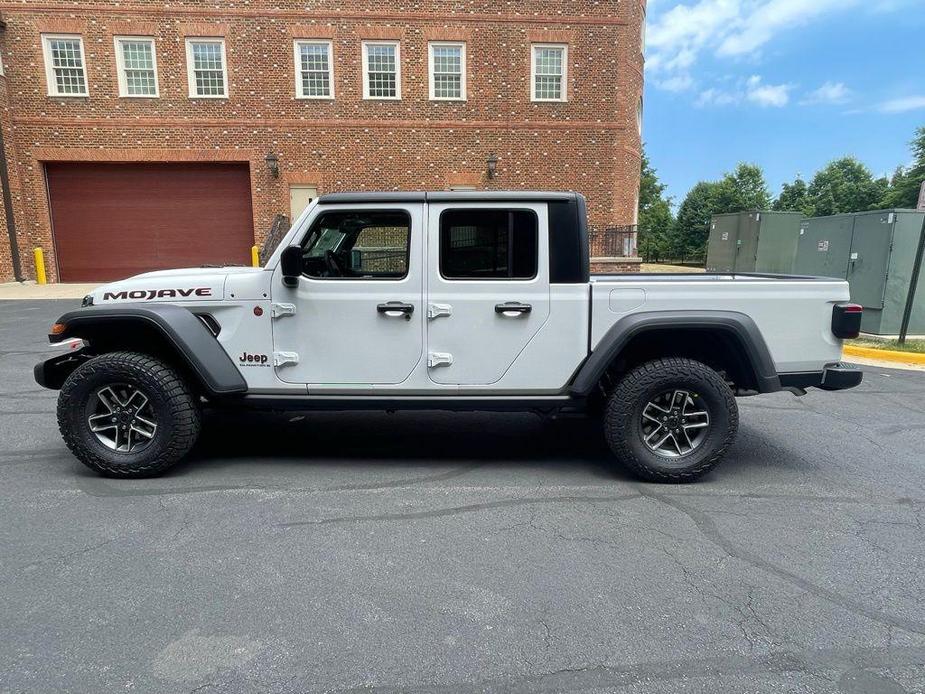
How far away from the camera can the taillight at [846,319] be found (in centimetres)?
396

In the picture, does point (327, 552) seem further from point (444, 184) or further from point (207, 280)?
point (444, 184)

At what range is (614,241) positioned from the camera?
19.3 m

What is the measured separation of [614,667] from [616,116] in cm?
1929

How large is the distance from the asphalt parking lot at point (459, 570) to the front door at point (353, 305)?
78 centimetres

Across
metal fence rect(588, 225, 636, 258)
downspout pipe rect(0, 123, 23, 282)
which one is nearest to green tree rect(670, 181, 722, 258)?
metal fence rect(588, 225, 636, 258)

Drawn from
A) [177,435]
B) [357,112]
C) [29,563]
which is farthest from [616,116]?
[29,563]

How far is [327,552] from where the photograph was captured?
3.16m

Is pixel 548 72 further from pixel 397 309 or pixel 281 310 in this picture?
pixel 281 310

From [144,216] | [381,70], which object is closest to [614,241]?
[381,70]

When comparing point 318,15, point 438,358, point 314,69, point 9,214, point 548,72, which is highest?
point 318,15

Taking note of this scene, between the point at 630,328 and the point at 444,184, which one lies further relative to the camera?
the point at 444,184

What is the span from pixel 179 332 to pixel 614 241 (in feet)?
56.3

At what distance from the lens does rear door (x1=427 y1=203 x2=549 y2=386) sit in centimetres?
402

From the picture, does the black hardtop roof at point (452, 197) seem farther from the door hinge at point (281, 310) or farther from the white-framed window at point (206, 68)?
the white-framed window at point (206, 68)
